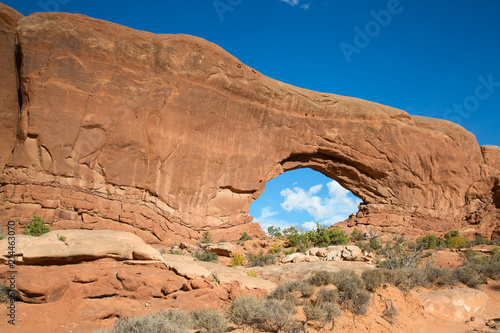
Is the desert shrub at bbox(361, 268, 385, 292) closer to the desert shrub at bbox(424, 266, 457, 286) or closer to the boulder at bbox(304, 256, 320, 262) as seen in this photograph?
the desert shrub at bbox(424, 266, 457, 286)

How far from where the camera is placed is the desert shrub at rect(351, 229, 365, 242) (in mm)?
22500

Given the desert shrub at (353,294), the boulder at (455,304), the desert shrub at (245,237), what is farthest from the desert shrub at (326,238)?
the desert shrub at (353,294)

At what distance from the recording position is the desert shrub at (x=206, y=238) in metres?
18.3

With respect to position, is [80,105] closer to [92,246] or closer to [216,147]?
[216,147]

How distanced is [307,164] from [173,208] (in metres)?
10.4

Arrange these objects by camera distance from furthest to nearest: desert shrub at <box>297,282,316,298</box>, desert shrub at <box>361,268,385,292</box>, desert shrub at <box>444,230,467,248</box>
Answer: desert shrub at <box>444,230,467,248</box>, desert shrub at <box>361,268,385,292</box>, desert shrub at <box>297,282,316,298</box>

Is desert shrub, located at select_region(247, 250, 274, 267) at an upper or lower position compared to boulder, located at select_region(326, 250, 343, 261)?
lower

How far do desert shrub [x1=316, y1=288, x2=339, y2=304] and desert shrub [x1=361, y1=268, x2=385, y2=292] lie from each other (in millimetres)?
1211

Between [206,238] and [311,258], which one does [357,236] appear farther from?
[206,238]

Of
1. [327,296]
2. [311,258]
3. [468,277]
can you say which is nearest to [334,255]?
[311,258]

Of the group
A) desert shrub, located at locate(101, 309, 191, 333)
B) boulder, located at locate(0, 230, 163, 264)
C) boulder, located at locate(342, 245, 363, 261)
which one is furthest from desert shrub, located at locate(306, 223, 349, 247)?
desert shrub, located at locate(101, 309, 191, 333)

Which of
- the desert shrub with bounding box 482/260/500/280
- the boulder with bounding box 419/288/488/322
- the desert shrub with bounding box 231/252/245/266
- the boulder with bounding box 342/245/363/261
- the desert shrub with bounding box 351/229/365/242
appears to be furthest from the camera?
the desert shrub with bounding box 351/229/365/242

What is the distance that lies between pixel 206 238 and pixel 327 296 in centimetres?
1189

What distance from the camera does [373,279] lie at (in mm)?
8438
